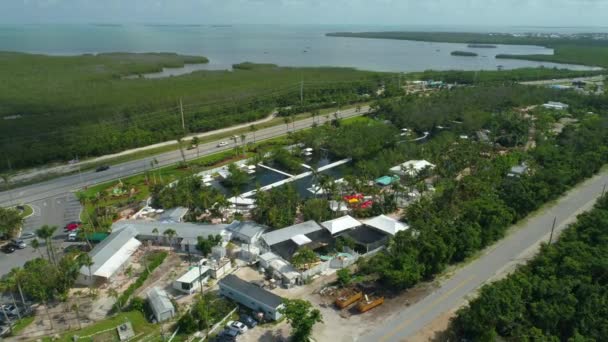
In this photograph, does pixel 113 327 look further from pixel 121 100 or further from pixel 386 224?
pixel 121 100

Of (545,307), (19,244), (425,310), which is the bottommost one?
(425,310)

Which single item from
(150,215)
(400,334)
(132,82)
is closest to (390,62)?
(132,82)

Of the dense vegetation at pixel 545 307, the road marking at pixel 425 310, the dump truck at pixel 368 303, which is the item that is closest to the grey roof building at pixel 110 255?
the dump truck at pixel 368 303

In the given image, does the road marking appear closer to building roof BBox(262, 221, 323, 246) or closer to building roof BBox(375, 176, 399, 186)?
building roof BBox(262, 221, 323, 246)

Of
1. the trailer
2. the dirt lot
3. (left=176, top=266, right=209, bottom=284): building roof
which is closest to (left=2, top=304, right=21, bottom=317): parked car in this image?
(left=176, top=266, right=209, bottom=284): building roof

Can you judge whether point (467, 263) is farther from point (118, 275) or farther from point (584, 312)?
point (118, 275)

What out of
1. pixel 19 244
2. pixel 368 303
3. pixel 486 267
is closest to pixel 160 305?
pixel 368 303
